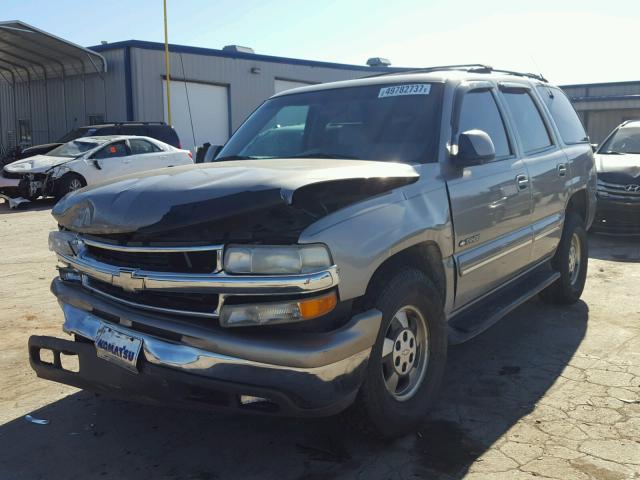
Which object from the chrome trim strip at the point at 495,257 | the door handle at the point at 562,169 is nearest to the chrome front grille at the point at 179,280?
the chrome trim strip at the point at 495,257

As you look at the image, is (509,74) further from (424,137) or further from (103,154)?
(103,154)

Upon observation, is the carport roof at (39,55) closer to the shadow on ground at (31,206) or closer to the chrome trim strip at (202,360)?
the shadow on ground at (31,206)

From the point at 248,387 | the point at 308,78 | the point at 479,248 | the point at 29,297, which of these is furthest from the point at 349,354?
the point at 308,78

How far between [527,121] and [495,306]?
5.65 ft

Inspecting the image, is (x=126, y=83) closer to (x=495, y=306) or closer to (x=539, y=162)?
(x=539, y=162)

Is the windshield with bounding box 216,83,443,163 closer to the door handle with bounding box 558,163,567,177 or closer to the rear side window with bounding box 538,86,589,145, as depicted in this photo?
the door handle with bounding box 558,163,567,177

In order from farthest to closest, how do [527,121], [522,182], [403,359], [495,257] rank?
[527,121] < [522,182] < [495,257] < [403,359]

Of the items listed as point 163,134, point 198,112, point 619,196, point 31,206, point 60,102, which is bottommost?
point 31,206

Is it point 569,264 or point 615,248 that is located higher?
point 569,264

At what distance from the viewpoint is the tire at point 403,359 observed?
2981 millimetres

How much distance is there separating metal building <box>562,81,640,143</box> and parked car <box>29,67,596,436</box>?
2577 centimetres

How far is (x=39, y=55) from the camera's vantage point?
2311cm

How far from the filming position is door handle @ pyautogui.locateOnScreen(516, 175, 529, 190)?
4.51 metres

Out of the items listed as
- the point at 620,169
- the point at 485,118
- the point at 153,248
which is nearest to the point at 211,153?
the point at 485,118
